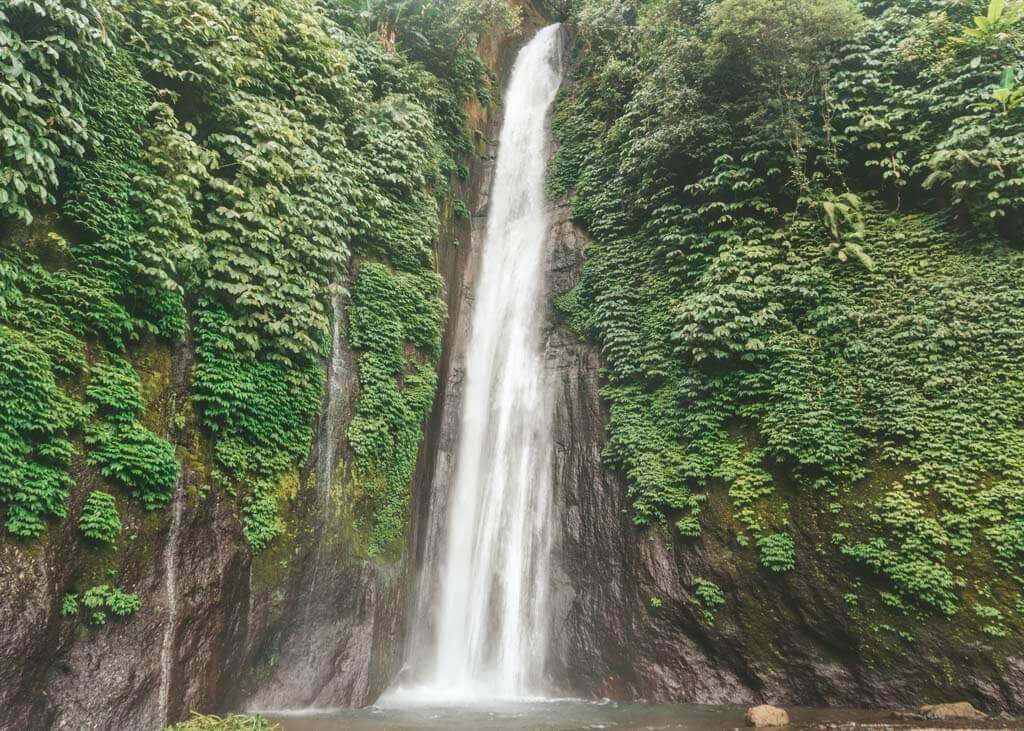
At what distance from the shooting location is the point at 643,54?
49.8ft

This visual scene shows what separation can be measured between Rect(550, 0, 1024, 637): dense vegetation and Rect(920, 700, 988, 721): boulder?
3.64 feet

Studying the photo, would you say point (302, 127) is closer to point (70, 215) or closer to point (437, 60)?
point (70, 215)

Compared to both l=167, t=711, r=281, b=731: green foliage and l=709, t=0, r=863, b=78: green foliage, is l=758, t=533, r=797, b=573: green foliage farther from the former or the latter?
l=709, t=0, r=863, b=78: green foliage

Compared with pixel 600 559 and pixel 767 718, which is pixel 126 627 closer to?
pixel 600 559

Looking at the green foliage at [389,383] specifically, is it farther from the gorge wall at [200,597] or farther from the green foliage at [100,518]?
the green foliage at [100,518]

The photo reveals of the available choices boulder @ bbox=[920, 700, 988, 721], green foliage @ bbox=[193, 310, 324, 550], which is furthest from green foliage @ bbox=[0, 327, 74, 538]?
boulder @ bbox=[920, 700, 988, 721]

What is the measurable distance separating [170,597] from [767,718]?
26.7ft

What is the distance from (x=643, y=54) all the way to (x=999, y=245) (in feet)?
34.2

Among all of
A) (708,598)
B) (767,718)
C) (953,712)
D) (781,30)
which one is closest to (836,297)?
(781,30)

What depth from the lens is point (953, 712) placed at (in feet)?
22.7

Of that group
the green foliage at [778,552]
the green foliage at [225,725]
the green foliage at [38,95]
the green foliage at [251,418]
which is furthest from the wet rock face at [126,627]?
the green foliage at [778,552]

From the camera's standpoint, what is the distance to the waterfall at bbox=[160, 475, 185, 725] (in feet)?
21.5

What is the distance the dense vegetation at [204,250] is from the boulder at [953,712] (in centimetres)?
874

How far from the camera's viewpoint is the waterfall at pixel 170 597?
258 inches
